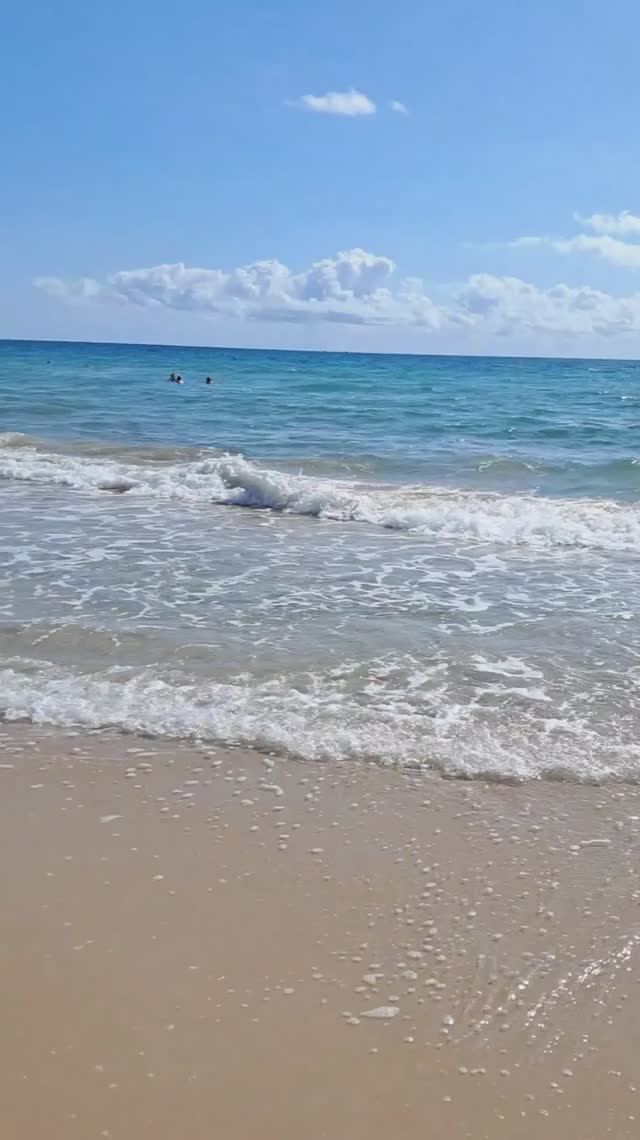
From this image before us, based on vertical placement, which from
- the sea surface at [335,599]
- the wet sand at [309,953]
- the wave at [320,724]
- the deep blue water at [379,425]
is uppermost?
the deep blue water at [379,425]

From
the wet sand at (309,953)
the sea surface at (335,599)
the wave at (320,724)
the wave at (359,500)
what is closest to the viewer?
the wet sand at (309,953)

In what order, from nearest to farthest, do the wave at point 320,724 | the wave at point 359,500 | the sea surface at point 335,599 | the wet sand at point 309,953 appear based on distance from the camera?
the wet sand at point 309,953
the wave at point 320,724
the sea surface at point 335,599
the wave at point 359,500

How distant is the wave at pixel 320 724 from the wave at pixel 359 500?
21.2ft

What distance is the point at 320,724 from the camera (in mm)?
5926

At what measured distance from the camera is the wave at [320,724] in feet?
17.9

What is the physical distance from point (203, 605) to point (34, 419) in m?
20.1

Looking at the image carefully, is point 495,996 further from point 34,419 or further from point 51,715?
point 34,419

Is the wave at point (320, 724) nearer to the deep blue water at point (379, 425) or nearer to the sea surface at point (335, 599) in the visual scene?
the sea surface at point (335, 599)

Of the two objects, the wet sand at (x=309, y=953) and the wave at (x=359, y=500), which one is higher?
the wave at (x=359, y=500)

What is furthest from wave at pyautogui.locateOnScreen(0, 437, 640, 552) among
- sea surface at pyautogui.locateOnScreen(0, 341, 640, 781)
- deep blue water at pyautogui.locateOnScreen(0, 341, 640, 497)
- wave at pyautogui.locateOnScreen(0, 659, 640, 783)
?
wave at pyautogui.locateOnScreen(0, 659, 640, 783)

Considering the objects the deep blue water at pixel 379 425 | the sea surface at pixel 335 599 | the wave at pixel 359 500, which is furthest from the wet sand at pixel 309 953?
the deep blue water at pixel 379 425

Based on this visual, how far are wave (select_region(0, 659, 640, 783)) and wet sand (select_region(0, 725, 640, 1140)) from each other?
0.79 feet

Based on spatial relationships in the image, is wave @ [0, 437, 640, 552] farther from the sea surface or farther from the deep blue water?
the deep blue water

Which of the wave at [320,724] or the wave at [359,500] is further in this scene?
the wave at [359,500]
